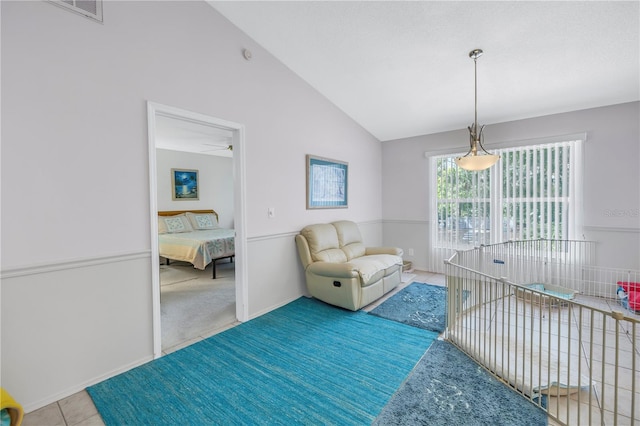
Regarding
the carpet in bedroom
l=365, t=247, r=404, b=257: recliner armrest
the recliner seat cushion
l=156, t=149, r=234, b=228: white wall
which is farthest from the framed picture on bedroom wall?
the recliner seat cushion

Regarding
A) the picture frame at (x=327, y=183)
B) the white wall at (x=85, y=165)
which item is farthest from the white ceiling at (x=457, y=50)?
the picture frame at (x=327, y=183)

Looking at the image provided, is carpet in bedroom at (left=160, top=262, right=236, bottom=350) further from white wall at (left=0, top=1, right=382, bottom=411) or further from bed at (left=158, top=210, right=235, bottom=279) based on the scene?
white wall at (left=0, top=1, right=382, bottom=411)

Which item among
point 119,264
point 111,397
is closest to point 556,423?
point 111,397

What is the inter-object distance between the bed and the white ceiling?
120 inches

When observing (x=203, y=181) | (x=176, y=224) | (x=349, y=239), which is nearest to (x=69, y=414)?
(x=349, y=239)

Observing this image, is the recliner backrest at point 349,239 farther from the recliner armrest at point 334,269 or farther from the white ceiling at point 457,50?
the white ceiling at point 457,50

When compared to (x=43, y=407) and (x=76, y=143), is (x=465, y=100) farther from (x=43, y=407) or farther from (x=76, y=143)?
(x=43, y=407)

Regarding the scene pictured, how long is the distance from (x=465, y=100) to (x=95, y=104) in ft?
13.6

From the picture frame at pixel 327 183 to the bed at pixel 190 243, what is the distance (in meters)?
2.00

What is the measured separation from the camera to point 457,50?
2906 millimetres

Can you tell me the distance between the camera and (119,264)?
7.35 ft

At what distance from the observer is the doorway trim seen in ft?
7.93

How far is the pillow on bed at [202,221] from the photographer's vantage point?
6.48m

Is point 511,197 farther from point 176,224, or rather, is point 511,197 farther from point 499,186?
point 176,224
